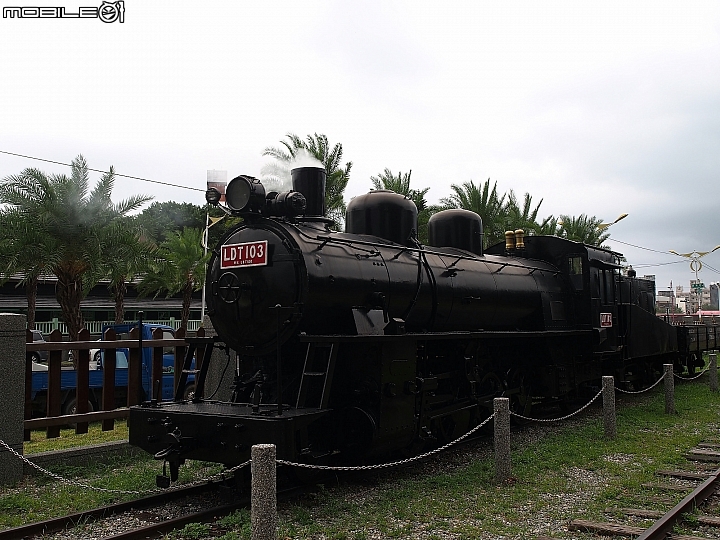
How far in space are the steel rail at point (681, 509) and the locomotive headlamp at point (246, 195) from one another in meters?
5.02

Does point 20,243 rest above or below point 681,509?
above

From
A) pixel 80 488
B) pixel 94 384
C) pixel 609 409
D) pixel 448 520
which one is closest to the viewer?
pixel 448 520

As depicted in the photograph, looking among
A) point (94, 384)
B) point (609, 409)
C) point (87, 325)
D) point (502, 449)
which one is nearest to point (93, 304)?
point (87, 325)

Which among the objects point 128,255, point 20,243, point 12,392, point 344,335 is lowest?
point 12,392

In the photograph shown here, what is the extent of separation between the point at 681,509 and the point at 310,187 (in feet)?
17.8

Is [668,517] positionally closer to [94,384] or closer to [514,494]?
[514,494]

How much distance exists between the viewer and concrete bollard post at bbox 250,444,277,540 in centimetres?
471

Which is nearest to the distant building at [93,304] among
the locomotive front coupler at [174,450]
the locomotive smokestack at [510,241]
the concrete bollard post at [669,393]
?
the locomotive smokestack at [510,241]

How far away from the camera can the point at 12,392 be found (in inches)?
286

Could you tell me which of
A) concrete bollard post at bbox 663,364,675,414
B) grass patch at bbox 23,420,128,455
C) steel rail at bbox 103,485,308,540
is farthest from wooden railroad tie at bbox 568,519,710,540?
concrete bollard post at bbox 663,364,675,414

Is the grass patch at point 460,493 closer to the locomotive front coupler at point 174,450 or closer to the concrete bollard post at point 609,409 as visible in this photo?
the concrete bollard post at point 609,409

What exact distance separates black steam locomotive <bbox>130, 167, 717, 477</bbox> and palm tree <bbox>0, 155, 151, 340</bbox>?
38.2 feet

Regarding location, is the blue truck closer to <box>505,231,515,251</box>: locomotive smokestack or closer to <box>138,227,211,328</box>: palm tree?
<box>505,231,515,251</box>: locomotive smokestack

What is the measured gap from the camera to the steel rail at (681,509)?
5.39 meters
